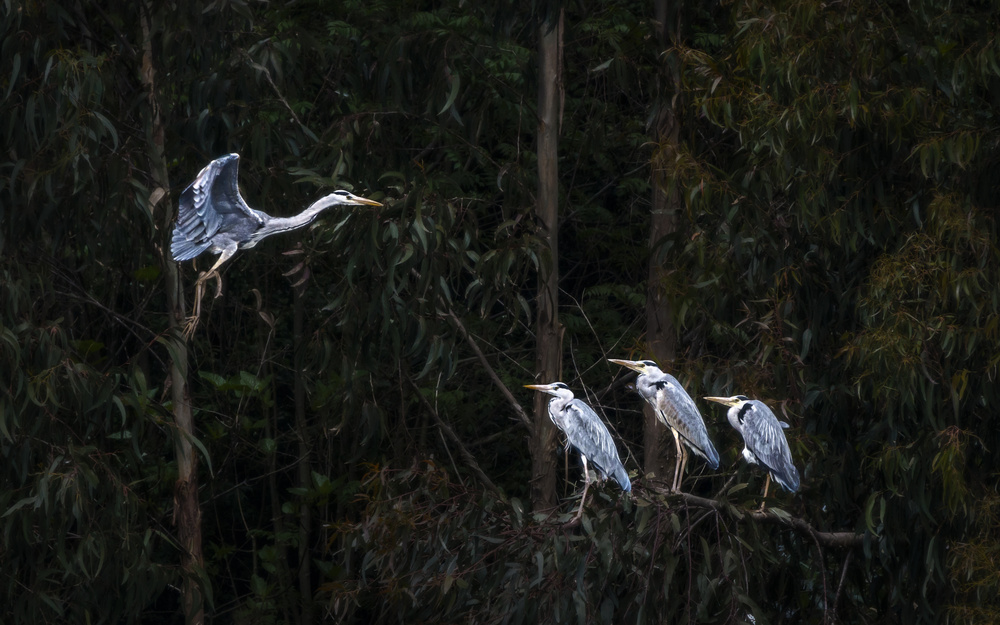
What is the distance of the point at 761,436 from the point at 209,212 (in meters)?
1.62

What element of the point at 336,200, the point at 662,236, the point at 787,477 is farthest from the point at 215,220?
the point at 662,236

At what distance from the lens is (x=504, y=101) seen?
5.89 metres

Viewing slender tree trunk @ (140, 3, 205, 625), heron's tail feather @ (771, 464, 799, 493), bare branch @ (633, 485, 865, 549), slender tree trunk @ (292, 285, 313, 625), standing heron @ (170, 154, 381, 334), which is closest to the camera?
standing heron @ (170, 154, 381, 334)

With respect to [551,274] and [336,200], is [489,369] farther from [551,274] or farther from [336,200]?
[336,200]

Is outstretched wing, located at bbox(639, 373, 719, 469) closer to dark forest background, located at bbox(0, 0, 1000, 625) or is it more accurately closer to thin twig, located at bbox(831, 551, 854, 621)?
dark forest background, located at bbox(0, 0, 1000, 625)

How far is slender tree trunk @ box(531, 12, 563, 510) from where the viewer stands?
5371mm

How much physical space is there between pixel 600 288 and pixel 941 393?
2.47m

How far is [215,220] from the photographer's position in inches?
137

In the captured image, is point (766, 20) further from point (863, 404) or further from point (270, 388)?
point (270, 388)

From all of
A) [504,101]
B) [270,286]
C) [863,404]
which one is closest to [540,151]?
[504,101]

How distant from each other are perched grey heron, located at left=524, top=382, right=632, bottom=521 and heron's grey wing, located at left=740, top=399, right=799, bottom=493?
367mm

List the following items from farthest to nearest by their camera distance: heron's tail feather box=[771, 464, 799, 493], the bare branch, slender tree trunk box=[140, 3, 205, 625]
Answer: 1. slender tree trunk box=[140, 3, 205, 625]
2. heron's tail feather box=[771, 464, 799, 493]
3. the bare branch

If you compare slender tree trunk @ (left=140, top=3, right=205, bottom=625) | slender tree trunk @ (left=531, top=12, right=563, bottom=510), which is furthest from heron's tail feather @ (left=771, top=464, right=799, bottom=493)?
slender tree trunk @ (left=140, top=3, right=205, bottom=625)

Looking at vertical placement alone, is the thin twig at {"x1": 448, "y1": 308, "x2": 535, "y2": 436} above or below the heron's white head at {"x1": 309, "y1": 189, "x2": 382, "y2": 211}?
below
